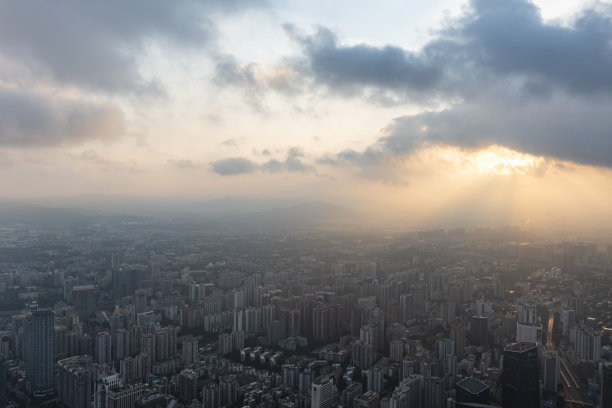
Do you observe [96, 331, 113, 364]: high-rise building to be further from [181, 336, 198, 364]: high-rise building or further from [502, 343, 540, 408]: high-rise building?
[502, 343, 540, 408]: high-rise building

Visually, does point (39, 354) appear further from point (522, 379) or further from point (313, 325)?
point (522, 379)

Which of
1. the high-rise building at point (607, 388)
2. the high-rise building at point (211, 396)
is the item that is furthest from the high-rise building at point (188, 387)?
the high-rise building at point (607, 388)

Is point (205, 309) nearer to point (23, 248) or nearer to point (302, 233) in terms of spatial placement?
point (23, 248)

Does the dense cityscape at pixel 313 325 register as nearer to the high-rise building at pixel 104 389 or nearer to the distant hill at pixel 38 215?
the high-rise building at pixel 104 389

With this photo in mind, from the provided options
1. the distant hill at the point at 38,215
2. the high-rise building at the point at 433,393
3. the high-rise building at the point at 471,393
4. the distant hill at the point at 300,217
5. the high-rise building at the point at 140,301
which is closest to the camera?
the high-rise building at the point at 471,393

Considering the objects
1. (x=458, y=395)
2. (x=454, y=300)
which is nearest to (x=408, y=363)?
(x=458, y=395)

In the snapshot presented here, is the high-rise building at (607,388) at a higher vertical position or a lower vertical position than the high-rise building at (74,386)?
higher
